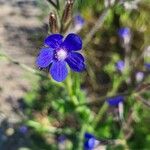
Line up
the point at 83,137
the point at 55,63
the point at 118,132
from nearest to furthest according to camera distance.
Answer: the point at 55,63
the point at 83,137
the point at 118,132

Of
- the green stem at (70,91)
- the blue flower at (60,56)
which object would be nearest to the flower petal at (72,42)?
the blue flower at (60,56)

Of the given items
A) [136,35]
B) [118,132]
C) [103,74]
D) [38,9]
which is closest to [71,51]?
[118,132]

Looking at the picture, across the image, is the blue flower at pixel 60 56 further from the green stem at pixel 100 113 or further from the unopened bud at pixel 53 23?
the green stem at pixel 100 113

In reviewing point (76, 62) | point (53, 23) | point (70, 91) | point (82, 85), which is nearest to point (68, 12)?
point (53, 23)

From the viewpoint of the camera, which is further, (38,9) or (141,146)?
(38,9)

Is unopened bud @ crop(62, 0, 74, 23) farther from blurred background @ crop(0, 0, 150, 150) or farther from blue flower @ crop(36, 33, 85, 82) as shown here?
blurred background @ crop(0, 0, 150, 150)

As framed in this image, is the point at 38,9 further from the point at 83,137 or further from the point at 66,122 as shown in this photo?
A: the point at 83,137

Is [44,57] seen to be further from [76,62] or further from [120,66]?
[120,66]
